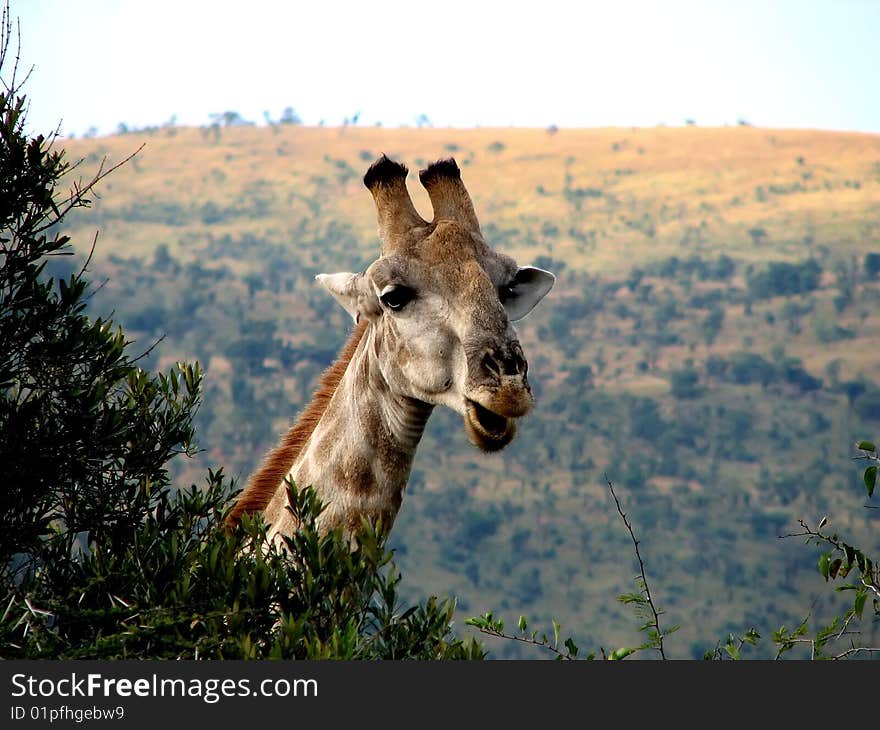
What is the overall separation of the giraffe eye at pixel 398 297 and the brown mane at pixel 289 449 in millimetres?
988

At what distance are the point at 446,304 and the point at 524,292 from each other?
1002 millimetres

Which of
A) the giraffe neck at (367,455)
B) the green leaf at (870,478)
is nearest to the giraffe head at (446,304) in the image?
the giraffe neck at (367,455)

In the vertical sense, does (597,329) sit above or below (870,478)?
below

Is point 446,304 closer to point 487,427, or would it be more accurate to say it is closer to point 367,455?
point 487,427

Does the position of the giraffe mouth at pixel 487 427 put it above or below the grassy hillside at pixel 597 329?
above

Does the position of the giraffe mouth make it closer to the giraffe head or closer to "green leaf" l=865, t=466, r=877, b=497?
the giraffe head

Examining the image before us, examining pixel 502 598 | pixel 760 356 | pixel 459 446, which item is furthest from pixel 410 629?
pixel 760 356

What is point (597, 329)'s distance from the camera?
137 meters

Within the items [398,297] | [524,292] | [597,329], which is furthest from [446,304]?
[597,329]

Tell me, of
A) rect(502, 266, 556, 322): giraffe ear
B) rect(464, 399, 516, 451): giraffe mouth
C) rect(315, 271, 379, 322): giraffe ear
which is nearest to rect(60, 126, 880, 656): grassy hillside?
rect(502, 266, 556, 322): giraffe ear

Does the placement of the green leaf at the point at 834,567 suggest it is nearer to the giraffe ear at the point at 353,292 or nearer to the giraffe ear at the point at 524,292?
the giraffe ear at the point at 524,292

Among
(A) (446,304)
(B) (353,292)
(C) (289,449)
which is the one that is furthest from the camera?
(C) (289,449)

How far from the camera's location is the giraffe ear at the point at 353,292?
8.45m

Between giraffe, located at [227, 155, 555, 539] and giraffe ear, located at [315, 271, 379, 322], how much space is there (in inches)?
0.4
